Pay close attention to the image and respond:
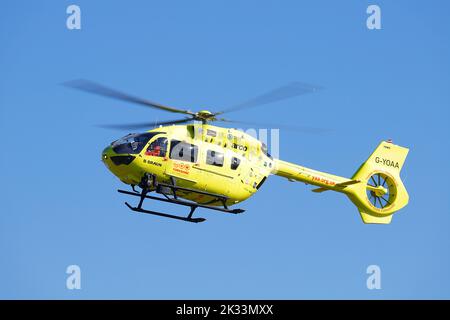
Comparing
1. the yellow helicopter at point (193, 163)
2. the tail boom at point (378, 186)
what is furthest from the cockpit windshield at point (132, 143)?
the tail boom at point (378, 186)

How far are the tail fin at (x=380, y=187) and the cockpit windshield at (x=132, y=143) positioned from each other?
666 centimetres

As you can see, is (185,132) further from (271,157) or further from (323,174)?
(323,174)

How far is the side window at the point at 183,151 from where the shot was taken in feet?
71.1

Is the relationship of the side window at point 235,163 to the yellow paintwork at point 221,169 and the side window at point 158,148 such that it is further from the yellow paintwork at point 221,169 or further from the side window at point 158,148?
the side window at point 158,148

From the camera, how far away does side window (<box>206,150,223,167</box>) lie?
22062mm

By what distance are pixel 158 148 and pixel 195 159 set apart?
3.18 ft

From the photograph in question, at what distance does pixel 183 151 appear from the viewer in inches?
856

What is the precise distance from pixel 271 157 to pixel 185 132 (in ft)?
9.04

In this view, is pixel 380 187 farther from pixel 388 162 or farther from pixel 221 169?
pixel 221 169

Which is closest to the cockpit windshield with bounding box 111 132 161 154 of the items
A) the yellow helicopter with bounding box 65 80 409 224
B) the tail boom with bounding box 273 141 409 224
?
the yellow helicopter with bounding box 65 80 409 224

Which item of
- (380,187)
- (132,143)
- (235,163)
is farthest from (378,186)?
(132,143)
